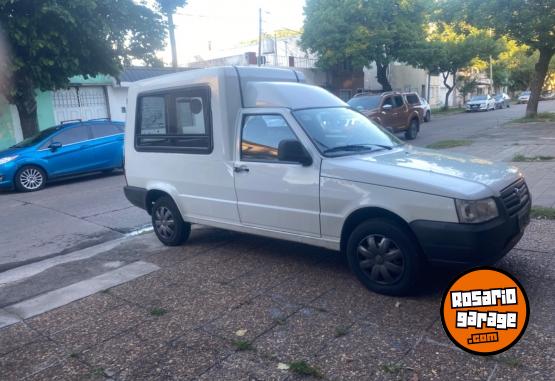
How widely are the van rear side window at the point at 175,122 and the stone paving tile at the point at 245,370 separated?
2650 millimetres

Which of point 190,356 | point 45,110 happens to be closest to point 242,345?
point 190,356

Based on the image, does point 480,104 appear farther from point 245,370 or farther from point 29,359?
point 29,359

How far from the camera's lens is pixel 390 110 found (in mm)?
17422

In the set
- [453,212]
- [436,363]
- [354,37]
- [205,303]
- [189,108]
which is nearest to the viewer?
[436,363]

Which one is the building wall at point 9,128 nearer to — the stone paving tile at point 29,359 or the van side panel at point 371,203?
the stone paving tile at point 29,359

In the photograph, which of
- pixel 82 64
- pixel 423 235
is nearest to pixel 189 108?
pixel 423 235

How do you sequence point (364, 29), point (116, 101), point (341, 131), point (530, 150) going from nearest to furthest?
point (341, 131) → point (530, 150) → point (116, 101) → point (364, 29)

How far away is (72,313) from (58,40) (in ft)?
36.7

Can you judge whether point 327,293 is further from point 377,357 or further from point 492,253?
point 492,253

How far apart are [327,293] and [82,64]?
514 inches

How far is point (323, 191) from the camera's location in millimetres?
4434

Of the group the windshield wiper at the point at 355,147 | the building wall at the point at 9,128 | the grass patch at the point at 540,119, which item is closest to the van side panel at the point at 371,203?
the windshield wiper at the point at 355,147

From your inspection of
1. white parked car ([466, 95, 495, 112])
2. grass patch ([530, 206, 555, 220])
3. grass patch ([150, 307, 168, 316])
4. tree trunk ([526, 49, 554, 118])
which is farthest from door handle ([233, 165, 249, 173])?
white parked car ([466, 95, 495, 112])

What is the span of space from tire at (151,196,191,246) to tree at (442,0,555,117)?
62.2 feet
